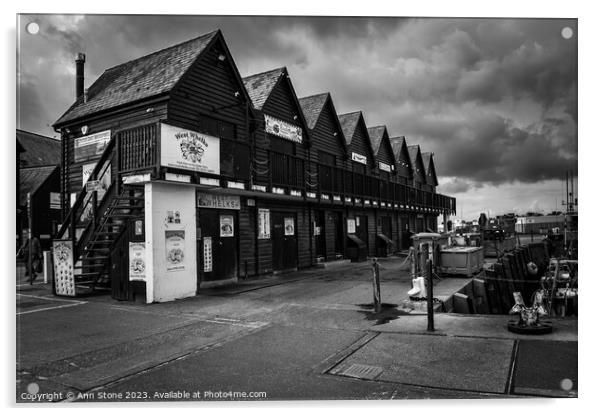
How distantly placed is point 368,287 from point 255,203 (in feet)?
17.5

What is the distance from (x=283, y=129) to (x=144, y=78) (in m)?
5.86

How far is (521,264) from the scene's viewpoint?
19.9 m

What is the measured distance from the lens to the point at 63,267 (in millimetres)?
11141

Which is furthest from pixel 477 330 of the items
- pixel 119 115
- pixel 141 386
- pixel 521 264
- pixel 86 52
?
pixel 521 264

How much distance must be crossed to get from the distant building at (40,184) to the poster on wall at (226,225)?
4.71 meters

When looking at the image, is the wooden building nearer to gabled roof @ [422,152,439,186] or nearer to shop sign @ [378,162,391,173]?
shop sign @ [378,162,391,173]

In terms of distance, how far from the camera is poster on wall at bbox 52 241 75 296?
35.9 ft

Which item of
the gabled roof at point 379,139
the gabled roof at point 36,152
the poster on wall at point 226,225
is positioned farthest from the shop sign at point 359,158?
the gabled roof at point 36,152

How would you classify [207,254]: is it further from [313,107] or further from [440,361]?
[313,107]

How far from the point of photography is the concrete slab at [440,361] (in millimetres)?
4785

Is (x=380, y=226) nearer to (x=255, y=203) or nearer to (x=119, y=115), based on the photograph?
(x=255, y=203)

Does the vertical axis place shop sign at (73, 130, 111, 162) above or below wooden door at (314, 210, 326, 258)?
above

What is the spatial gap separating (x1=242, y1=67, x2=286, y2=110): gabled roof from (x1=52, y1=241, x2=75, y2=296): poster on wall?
26.1ft

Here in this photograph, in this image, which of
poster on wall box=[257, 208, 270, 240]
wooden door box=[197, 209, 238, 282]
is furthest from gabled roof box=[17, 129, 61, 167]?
poster on wall box=[257, 208, 270, 240]
